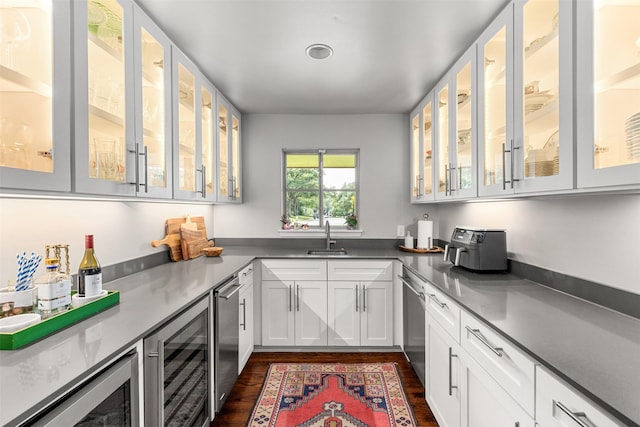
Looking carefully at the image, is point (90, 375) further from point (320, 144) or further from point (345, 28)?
point (320, 144)

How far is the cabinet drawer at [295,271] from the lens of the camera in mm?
2996

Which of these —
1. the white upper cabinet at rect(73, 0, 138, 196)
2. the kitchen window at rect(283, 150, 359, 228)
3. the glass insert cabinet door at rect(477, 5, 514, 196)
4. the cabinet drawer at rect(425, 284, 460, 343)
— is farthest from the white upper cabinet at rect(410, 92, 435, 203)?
the white upper cabinet at rect(73, 0, 138, 196)

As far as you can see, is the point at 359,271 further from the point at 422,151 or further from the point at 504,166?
the point at 504,166

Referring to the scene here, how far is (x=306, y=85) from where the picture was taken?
276 cm

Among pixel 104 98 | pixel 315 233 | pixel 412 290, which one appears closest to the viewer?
pixel 104 98

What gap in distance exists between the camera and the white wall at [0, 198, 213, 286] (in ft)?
4.50

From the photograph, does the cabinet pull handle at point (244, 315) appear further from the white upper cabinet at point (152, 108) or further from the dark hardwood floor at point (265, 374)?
the white upper cabinet at point (152, 108)

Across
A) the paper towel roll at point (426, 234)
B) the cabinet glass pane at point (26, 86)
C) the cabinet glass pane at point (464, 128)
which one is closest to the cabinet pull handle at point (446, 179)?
the cabinet glass pane at point (464, 128)

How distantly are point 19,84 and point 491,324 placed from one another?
1821 millimetres

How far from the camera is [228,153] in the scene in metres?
3.15

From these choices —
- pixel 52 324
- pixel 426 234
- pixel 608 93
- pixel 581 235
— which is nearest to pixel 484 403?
pixel 581 235

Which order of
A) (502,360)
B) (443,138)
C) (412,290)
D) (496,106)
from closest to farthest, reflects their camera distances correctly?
(502,360), (496,106), (412,290), (443,138)

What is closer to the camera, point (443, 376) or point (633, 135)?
point (633, 135)

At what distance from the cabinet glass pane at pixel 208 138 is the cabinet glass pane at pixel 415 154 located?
1945 mm
